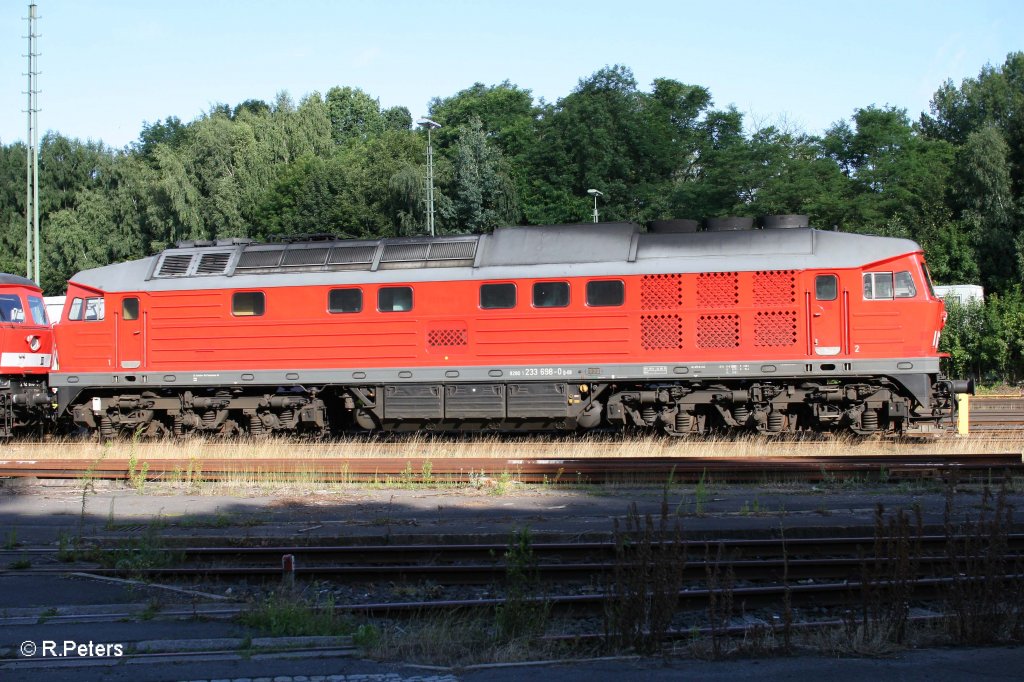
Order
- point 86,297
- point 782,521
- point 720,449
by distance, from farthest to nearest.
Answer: point 86,297
point 720,449
point 782,521

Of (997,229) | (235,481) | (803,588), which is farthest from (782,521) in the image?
(997,229)

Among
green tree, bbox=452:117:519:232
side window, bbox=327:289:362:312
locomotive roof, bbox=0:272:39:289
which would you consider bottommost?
side window, bbox=327:289:362:312

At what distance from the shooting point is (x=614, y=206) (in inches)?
2158

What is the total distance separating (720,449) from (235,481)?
29.4 ft

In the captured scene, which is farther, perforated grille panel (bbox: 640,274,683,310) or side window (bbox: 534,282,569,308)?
side window (bbox: 534,282,569,308)

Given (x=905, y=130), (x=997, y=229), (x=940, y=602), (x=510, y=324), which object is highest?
(x=905, y=130)

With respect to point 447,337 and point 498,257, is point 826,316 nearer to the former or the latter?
point 498,257

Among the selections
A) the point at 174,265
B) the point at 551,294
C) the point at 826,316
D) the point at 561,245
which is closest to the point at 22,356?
the point at 174,265

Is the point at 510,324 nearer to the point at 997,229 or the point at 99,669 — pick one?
the point at 99,669

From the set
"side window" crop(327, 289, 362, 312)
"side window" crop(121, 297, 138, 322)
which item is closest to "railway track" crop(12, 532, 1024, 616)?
"side window" crop(327, 289, 362, 312)

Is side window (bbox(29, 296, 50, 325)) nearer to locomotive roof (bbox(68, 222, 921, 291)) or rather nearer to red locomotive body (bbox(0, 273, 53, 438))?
red locomotive body (bbox(0, 273, 53, 438))

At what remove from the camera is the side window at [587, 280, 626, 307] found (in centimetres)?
1844

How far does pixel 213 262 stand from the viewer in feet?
65.9

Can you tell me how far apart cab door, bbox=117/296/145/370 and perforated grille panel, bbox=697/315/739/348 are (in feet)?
38.6
